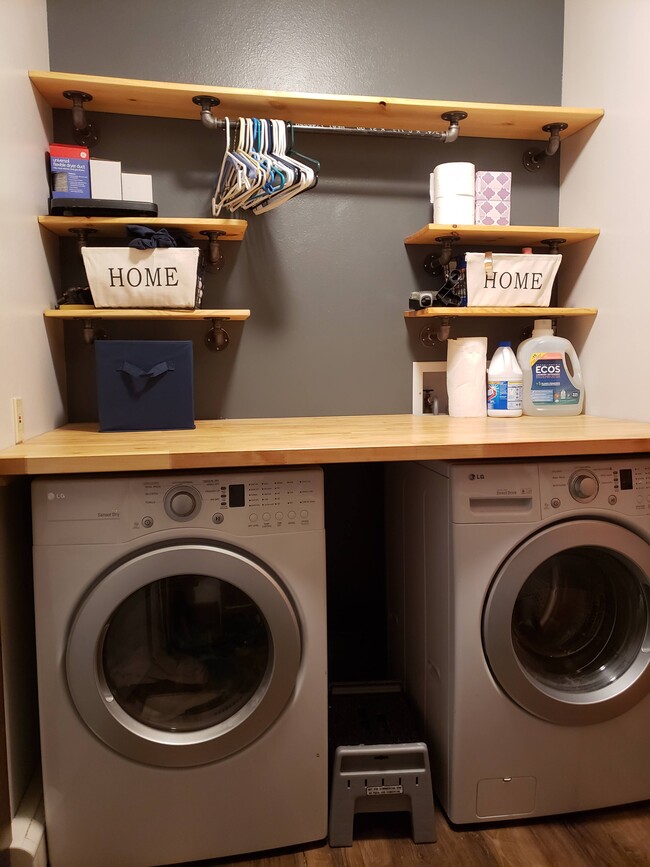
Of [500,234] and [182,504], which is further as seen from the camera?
[500,234]

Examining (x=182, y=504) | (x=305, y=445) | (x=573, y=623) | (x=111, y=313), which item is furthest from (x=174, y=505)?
(x=573, y=623)

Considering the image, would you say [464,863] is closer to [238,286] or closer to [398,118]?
[238,286]

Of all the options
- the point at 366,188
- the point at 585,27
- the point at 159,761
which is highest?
the point at 585,27

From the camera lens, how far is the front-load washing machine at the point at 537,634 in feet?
4.79

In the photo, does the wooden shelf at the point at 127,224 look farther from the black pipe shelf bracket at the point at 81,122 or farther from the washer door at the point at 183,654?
the washer door at the point at 183,654

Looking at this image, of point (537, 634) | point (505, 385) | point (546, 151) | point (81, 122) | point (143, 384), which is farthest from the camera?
point (546, 151)

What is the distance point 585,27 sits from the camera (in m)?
2.03

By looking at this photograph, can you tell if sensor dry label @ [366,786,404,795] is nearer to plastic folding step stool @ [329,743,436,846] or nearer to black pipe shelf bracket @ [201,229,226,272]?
plastic folding step stool @ [329,743,436,846]

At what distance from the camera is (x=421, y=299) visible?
2.02 m

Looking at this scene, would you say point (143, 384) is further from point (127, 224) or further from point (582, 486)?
point (582, 486)

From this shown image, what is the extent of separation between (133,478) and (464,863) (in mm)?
1164

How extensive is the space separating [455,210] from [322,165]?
475 mm

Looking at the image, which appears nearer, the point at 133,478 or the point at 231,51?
the point at 133,478

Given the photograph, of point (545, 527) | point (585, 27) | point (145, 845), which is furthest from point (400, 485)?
point (585, 27)
